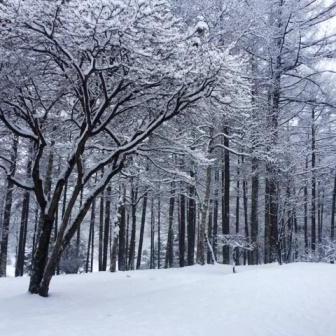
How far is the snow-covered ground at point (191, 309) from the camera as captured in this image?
589cm

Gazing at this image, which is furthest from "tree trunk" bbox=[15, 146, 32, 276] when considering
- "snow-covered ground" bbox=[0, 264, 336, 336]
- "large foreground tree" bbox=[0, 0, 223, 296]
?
"large foreground tree" bbox=[0, 0, 223, 296]

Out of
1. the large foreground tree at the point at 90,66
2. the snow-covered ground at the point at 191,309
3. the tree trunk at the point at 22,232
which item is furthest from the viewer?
the tree trunk at the point at 22,232

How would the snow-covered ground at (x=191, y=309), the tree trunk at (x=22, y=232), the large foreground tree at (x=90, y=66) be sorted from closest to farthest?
the snow-covered ground at (x=191, y=309), the large foreground tree at (x=90, y=66), the tree trunk at (x=22, y=232)

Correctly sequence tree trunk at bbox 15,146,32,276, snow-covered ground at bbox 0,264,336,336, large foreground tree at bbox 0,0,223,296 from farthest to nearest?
tree trunk at bbox 15,146,32,276 → large foreground tree at bbox 0,0,223,296 → snow-covered ground at bbox 0,264,336,336

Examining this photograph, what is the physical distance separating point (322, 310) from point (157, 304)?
3.19 meters

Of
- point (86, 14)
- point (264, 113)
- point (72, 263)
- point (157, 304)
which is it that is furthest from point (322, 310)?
point (72, 263)

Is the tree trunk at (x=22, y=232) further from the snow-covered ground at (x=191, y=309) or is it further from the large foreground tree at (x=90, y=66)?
the large foreground tree at (x=90, y=66)

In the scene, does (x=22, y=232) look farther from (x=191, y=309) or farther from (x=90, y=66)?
(x=191, y=309)

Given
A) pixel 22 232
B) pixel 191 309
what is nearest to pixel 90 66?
pixel 191 309

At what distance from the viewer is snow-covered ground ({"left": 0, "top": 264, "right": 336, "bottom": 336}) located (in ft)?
19.3

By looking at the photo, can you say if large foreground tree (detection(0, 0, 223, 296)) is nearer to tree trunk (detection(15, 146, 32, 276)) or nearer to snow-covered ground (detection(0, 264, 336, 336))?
→ snow-covered ground (detection(0, 264, 336, 336))

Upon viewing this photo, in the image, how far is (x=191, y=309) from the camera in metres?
7.45

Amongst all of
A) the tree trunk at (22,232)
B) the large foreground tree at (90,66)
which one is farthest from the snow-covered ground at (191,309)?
the tree trunk at (22,232)

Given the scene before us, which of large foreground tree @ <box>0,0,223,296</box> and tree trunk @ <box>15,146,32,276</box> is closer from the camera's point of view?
large foreground tree @ <box>0,0,223,296</box>
